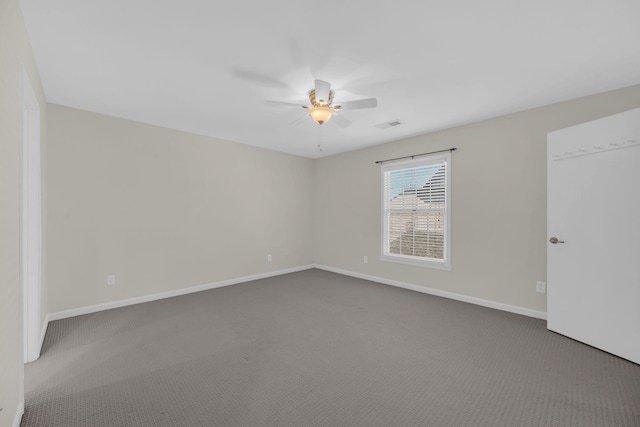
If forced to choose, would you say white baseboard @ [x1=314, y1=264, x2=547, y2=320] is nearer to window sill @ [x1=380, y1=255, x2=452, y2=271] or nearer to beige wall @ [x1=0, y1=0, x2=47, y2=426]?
window sill @ [x1=380, y1=255, x2=452, y2=271]

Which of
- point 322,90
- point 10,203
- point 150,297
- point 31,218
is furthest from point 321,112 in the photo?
point 150,297

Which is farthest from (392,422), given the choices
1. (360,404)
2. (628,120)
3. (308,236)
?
(308,236)

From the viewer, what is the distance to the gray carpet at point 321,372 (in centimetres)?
168

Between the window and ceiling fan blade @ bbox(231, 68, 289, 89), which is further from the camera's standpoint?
the window

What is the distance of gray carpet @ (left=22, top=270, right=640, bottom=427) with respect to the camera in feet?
5.52

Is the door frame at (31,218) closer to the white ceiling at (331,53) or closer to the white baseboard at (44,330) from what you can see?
the white baseboard at (44,330)

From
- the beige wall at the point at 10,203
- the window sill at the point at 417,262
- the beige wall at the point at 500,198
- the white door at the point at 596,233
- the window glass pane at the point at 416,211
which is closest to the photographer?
the beige wall at the point at 10,203

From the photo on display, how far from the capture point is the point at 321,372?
2.14 metres

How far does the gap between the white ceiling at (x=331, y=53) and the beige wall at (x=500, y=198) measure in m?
0.22

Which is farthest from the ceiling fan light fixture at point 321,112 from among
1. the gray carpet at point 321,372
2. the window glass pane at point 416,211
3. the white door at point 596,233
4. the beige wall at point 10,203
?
the white door at point 596,233

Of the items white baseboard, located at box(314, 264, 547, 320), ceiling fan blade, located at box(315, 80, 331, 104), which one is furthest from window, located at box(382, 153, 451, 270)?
ceiling fan blade, located at box(315, 80, 331, 104)

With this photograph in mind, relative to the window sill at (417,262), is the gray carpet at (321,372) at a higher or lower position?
lower

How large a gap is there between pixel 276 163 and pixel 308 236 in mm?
1702

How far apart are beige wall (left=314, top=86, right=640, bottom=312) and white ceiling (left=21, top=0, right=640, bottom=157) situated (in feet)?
0.72
